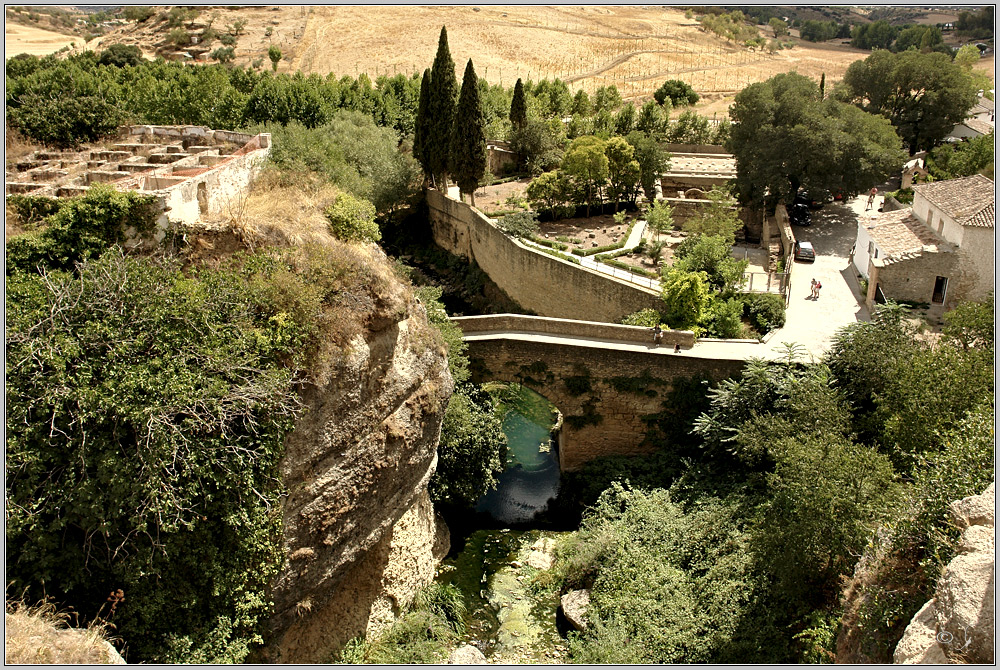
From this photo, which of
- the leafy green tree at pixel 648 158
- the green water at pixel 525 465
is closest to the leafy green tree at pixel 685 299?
the green water at pixel 525 465

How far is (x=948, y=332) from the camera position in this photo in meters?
19.0

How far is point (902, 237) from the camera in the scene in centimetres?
2608

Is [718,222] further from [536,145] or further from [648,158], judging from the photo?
[536,145]

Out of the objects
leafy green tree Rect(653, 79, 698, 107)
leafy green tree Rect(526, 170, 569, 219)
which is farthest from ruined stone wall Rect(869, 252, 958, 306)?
leafy green tree Rect(653, 79, 698, 107)

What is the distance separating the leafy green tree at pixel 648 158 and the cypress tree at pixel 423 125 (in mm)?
10636

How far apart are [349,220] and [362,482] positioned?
234 inches

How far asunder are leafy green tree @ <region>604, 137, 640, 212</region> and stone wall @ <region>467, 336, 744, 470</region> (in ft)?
51.9

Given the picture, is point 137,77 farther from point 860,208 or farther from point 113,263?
point 860,208

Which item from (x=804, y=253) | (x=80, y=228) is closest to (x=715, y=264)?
(x=804, y=253)

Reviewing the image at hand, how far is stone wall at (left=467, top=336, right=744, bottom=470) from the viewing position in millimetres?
22516

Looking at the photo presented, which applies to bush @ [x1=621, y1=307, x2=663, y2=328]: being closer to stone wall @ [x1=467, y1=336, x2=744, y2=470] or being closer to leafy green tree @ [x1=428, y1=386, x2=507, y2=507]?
stone wall @ [x1=467, y1=336, x2=744, y2=470]

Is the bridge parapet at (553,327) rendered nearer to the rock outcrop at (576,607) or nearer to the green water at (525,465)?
the green water at (525,465)

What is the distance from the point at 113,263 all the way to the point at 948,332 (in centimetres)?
1983

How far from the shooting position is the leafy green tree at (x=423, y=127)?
114ft
